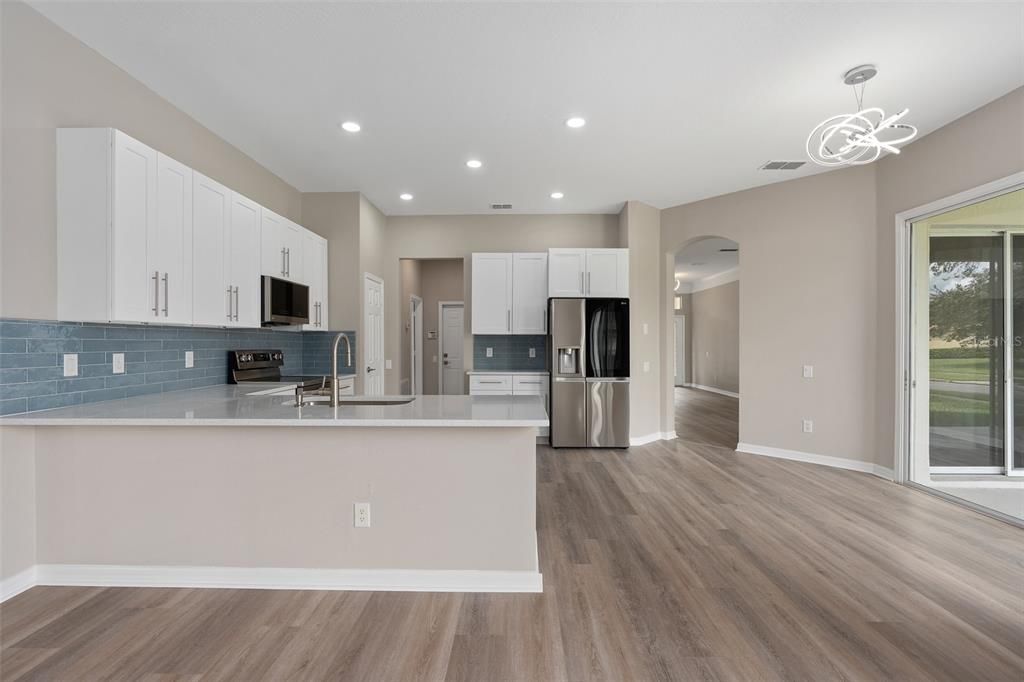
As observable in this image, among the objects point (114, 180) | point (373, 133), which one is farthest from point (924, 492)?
point (114, 180)

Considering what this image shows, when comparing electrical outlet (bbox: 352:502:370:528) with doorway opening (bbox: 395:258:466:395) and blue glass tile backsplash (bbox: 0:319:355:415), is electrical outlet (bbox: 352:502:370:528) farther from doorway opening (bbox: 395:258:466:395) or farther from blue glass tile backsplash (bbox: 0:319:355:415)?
doorway opening (bbox: 395:258:466:395)

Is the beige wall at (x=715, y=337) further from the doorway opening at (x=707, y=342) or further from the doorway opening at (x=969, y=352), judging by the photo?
the doorway opening at (x=969, y=352)

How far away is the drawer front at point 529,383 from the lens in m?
5.53

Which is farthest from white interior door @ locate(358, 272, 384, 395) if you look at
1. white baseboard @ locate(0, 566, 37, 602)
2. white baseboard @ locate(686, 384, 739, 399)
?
white baseboard @ locate(686, 384, 739, 399)

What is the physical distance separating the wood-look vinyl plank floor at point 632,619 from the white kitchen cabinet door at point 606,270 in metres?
2.95

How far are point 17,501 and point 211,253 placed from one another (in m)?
1.71

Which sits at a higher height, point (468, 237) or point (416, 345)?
point (468, 237)

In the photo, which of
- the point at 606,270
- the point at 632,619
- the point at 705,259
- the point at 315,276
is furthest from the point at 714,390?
the point at 632,619

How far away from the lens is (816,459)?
15.2 ft

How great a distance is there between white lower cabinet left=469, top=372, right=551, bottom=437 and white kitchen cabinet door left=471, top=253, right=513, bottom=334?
578 mm

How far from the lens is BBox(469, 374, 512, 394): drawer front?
18.2ft

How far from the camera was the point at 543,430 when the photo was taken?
18.8 feet

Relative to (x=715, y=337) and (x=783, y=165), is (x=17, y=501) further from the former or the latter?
(x=715, y=337)

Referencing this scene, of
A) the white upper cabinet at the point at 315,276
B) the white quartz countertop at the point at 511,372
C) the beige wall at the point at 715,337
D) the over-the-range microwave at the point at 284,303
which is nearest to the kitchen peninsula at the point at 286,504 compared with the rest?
the over-the-range microwave at the point at 284,303
